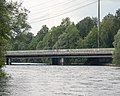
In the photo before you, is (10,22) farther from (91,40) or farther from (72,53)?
(91,40)

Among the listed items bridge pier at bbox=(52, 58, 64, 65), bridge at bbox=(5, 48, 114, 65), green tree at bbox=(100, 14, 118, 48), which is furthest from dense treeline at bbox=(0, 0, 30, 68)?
green tree at bbox=(100, 14, 118, 48)

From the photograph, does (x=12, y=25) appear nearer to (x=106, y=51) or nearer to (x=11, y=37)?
(x=11, y=37)

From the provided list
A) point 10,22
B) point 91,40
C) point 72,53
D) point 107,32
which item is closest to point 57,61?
point 72,53

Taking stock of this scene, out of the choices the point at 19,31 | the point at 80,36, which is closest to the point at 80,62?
the point at 80,36

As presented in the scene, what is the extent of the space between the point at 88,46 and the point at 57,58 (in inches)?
928

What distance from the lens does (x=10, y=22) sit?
54.2 m

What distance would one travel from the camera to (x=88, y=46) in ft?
602

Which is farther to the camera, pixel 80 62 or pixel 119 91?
pixel 80 62

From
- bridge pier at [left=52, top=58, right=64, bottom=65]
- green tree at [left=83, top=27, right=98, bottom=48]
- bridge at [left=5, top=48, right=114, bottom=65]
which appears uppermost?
green tree at [left=83, top=27, right=98, bottom=48]

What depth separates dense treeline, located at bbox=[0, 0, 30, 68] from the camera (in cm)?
4494

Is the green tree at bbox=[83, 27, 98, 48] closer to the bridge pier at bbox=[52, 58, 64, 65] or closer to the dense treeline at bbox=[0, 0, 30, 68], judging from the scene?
the bridge pier at bbox=[52, 58, 64, 65]

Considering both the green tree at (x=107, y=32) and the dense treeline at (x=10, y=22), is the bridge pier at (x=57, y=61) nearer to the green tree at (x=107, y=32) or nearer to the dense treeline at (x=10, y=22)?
the green tree at (x=107, y=32)

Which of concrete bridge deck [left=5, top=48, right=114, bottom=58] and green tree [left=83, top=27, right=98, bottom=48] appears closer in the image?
concrete bridge deck [left=5, top=48, right=114, bottom=58]

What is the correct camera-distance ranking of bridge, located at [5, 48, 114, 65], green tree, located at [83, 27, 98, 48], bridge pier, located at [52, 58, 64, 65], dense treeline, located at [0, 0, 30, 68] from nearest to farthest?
dense treeline, located at [0, 0, 30, 68], bridge, located at [5, 48, 114, 65], bridge pier, located at [52, 58, 64, 65], green tree, located at [83, 27, 98, 48]
